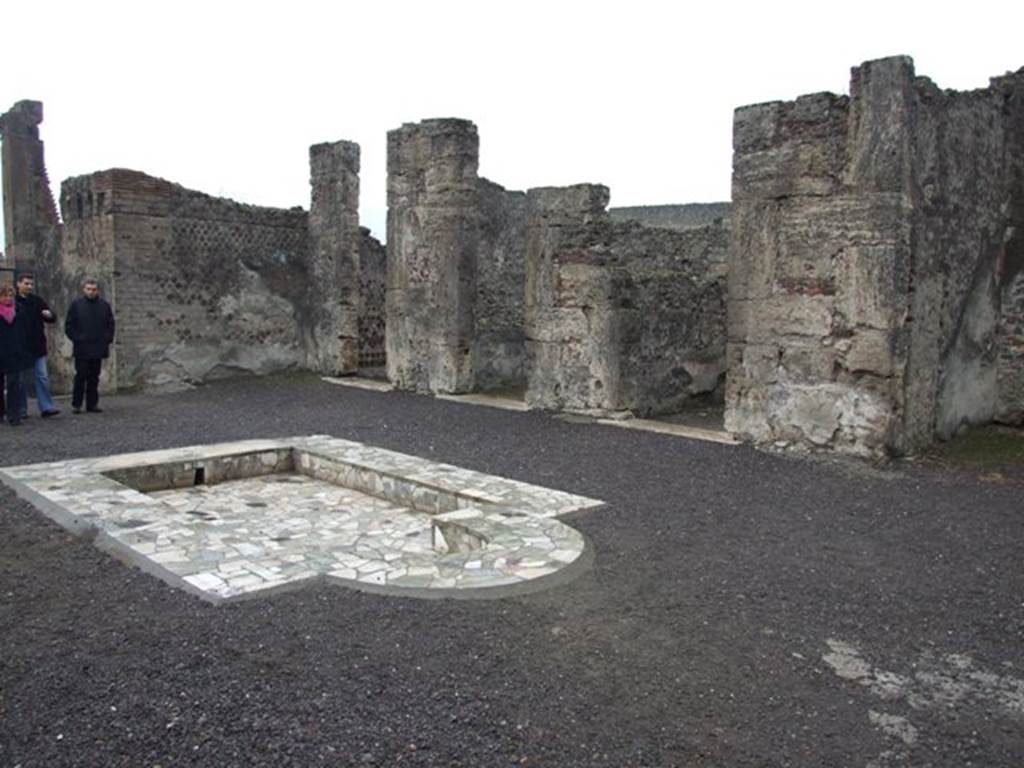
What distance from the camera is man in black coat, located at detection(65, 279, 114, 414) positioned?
10.3 meters

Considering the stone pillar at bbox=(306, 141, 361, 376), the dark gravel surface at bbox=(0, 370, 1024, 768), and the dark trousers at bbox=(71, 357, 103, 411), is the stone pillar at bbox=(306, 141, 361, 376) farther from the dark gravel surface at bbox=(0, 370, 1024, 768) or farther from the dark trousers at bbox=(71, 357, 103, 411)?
the dark gravel surface at bbox=(0, 370, 1024, 768)

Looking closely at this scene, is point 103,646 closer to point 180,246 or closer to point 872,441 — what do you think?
point 872,441

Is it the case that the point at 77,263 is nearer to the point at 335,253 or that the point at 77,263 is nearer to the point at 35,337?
the point at 35,337

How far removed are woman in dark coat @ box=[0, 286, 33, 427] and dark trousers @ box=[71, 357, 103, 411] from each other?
0.89 metres

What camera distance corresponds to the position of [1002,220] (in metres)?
8.65

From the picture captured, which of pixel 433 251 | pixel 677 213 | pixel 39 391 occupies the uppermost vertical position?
pixel 677 213

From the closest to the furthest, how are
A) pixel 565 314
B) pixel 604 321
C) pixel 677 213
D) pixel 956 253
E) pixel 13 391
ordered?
1. pixel 956 253
2. pixel 13 391
3. pixel 604 321
4. pixel 565 314
5. pixel 677 213

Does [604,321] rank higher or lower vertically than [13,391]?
higher

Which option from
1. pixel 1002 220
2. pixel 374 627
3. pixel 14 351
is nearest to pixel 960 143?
pixel 1002 220

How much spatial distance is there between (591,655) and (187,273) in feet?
35.6

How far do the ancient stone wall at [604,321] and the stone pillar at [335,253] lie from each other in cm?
385

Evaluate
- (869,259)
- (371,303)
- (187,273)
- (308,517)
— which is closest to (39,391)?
(187,273)

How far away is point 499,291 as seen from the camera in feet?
42.1

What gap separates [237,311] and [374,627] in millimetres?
10492
